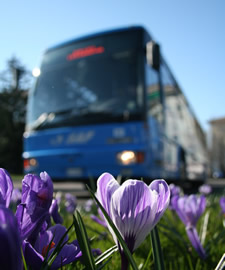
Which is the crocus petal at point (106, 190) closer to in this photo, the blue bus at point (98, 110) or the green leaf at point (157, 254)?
the green leaf at point (157, 254)

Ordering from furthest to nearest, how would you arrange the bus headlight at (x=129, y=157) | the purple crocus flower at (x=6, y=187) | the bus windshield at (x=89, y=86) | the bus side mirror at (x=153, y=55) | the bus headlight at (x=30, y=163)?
the bus headlight at (x=30, y=163) < the bus windshield at (x=89, y=86) < the bus headlight at (x=129, y=157) < the bus side mirror at (x=153, y=55) < the purple crocus flower at (x=6, y=187)

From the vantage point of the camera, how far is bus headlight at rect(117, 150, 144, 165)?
5.37 meters

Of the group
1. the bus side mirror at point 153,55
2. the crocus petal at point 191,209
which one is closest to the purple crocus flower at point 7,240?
the crocus petal at point 191,209

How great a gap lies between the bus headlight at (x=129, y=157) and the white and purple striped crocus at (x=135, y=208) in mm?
4861

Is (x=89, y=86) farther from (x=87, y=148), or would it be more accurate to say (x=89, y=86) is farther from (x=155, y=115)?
(x=155, y=115)

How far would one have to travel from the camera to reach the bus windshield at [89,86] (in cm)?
559

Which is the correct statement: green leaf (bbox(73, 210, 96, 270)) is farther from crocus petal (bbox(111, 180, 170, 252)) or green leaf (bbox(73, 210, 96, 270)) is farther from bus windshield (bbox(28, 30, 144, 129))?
bus windshield (bbox(28, 30, 144, 129))

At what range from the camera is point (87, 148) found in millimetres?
5684

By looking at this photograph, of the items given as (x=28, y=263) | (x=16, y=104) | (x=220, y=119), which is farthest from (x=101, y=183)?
(x=220, y=119)

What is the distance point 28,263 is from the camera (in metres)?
0.47

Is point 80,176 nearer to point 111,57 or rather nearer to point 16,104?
point 111,57

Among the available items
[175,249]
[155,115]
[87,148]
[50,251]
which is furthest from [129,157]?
[50,251]

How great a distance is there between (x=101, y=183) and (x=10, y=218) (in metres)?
0.26

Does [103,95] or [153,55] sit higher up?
[153,55]
